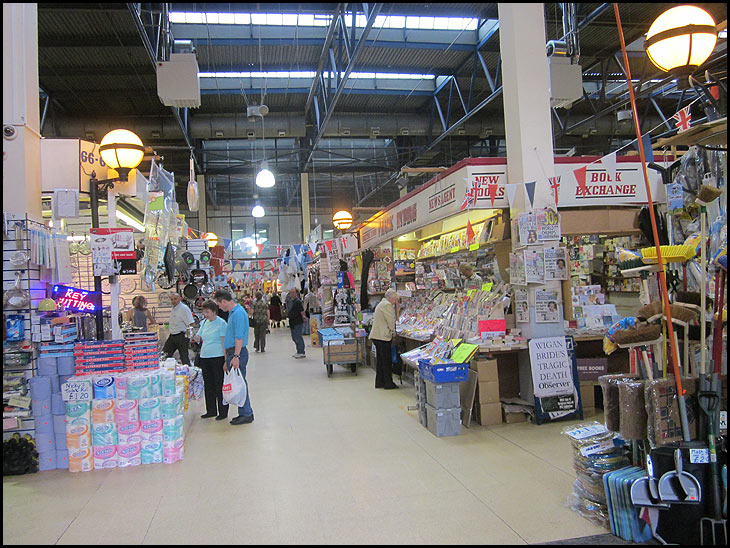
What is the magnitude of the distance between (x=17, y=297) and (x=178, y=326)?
165 inches

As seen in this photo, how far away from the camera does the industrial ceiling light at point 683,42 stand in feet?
13.0

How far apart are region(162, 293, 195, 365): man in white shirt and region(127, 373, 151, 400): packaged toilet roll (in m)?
4.18

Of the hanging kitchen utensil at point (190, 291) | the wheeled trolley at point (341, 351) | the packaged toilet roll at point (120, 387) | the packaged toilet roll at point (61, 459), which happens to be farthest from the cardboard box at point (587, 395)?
the hanging kitchen utensil at point (190, 291)

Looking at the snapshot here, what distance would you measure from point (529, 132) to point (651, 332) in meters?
3.44

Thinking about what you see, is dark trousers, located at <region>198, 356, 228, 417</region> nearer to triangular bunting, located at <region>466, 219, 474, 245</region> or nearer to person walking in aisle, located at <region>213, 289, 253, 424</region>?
person walking in aisle, located at <region>213, 289, 253, 424</region>

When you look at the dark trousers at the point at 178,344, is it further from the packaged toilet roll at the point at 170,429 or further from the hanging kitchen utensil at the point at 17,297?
the packaged toilet roll at the point at 170,429

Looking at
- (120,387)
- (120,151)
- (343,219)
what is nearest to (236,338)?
(120,387)

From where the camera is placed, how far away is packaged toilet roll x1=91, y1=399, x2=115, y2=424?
4926mm

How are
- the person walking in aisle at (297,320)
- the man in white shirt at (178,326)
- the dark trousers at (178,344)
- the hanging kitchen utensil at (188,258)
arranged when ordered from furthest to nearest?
the person walking in aisle at (297,320)
the hanging kitchen utensil at (188,258)
the dark trousers at (178,344)
the man in white shirt at (178,326)

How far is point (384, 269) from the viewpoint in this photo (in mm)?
10922

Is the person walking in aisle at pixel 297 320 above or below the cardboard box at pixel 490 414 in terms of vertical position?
above

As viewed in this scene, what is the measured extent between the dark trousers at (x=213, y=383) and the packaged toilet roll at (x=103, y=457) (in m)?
1.88

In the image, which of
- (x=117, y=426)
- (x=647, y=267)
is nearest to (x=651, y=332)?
(x=647, y=267)

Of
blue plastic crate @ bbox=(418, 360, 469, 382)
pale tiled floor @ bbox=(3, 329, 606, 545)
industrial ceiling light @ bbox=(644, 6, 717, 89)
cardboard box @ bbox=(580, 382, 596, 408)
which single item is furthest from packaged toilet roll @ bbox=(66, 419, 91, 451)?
industrial ceiling light @ bbox=(644, 6, 717, 89)
